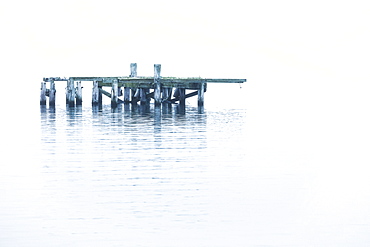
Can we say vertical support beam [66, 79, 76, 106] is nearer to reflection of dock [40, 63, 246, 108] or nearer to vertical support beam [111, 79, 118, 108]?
reflection of dock [40, 63, 246, 108]

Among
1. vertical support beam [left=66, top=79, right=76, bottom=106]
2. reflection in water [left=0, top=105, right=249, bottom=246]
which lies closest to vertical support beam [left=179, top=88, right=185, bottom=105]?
vertical support beam [left=66, top=79, right=76, bottom=106]

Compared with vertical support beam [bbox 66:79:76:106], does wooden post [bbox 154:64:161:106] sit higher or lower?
higher

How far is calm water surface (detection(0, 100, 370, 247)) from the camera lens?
47.2 ft

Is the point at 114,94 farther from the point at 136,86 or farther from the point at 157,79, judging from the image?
the point at 157,79

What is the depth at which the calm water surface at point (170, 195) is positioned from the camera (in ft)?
47.2

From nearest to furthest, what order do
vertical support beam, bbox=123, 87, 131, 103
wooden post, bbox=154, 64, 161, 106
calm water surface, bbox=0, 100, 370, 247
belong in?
1. calm water surface, bbox=0, 100, 370, 247
2. wooden post, bbox=154, 64, 161, 106
3. vertical support beam, bbox=123, 87, 131, 103

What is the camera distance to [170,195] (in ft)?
57.4

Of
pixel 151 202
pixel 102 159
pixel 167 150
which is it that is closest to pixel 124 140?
pixel 167 150

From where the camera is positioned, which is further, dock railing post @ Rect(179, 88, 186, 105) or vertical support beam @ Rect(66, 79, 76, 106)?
dock railing post @ Rect(179, 88, 186, 105)

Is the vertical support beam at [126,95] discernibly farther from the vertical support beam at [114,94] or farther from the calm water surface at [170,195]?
the calm water surface at [170,195]

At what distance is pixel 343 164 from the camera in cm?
2323

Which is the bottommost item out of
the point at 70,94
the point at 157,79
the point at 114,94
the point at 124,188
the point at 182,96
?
the point at 124,188

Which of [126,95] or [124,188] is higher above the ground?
[126,95]

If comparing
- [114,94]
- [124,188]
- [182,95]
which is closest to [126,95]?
[182,95]
